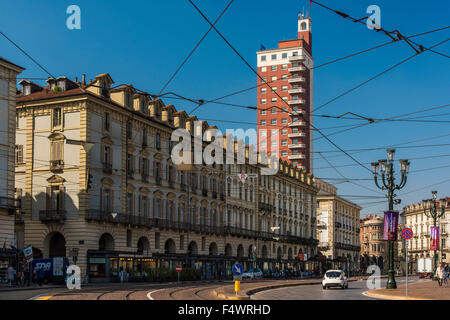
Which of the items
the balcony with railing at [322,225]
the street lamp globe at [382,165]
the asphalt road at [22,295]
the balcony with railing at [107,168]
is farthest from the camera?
the balcony with railing at [322,225]

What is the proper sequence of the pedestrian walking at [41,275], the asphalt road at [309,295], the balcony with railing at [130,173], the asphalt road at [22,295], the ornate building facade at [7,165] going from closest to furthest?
the asphalt road at [22,295], the asphalt road at [309,295], the ornate building facade at [7,165], the pedestrian walking at [41,275], the balcony with railing at [130,173]

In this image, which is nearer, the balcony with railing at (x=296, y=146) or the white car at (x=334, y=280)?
the white car at (x=334, y=280)

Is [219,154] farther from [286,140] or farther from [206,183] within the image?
[286,140]

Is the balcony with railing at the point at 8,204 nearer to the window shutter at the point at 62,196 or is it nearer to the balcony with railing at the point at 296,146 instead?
the window shutter at the point at 62,196

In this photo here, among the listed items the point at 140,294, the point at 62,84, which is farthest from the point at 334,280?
the point at 62,84

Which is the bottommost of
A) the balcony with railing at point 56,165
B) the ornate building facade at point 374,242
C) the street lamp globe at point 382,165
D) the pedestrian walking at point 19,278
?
the ornate building facade at point 374,242

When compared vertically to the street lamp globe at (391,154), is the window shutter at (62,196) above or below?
below

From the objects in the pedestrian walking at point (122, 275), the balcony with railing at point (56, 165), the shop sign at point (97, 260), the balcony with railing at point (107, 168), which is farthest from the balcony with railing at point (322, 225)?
the balcony with railing at point (56, 165)

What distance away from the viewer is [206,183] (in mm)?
74000

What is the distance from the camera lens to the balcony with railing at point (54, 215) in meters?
52.8

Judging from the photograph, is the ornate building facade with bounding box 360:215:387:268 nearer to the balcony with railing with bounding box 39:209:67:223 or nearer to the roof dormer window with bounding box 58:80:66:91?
the roof dormer window with bounding box 58:80:66:91

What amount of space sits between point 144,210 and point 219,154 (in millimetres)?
17989

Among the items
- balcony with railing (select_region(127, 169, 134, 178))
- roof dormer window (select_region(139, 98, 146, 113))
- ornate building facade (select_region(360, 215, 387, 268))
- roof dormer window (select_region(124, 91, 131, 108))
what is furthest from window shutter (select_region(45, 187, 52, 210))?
ornate building facade (select_region(360, 215, 387, 268))

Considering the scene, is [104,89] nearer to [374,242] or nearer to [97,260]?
[97,260]
